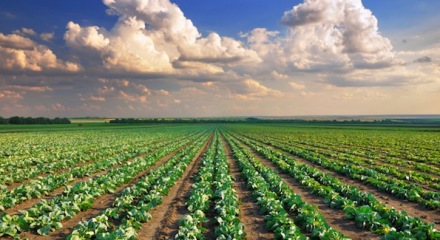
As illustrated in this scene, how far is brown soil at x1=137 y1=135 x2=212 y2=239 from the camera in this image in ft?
30.2

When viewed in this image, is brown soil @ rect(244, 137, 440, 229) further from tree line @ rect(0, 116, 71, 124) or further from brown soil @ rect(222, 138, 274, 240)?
tree line @ rect(0, 116, 71, 124)

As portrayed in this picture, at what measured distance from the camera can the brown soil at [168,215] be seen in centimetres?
921

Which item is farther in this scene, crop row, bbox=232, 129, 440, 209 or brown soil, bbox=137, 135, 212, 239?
crop row, bbox=232, 129, 440, 209

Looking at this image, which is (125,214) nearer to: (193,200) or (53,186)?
(193,200)

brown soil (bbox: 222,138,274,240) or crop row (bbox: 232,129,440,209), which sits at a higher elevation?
crop row (bbox: 232,129,440,209)

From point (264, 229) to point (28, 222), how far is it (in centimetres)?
648

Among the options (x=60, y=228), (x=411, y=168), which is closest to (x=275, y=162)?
(x=411, y=168)

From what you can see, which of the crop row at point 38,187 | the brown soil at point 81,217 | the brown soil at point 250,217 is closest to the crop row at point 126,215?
the brown soil at point 81,217

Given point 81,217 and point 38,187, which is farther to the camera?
point 38,187

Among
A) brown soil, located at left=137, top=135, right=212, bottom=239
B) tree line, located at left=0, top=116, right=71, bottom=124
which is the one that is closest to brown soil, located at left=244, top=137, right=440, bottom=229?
brown soil, located at left=137, top=135, right=212, bottom=239

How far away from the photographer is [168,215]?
10844 millimetres

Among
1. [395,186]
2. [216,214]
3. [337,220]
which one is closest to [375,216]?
[337,220]

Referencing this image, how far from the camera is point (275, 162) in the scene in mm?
23016

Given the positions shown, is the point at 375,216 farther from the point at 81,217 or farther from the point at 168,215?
the point at 81,217
